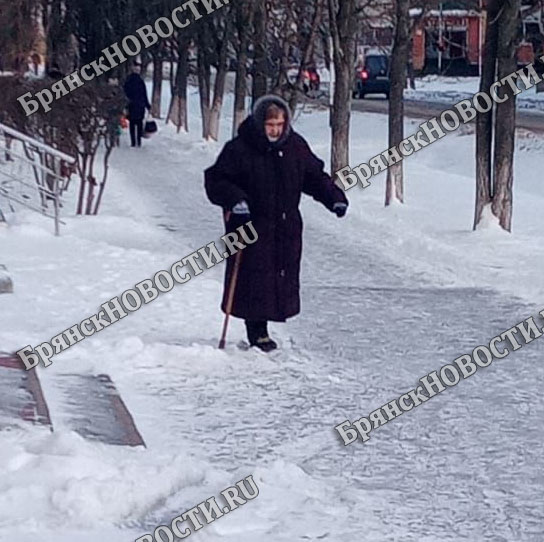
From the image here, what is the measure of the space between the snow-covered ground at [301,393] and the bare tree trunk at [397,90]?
2.78 meters

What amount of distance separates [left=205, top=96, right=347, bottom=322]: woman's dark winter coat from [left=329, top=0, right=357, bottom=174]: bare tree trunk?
476 inches

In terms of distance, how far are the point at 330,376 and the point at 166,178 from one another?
16.1 metres

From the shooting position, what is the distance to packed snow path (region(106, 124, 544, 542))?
20.6 feet

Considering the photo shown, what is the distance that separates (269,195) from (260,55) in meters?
18.3

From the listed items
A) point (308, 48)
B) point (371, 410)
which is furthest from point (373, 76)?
point (371, 410)

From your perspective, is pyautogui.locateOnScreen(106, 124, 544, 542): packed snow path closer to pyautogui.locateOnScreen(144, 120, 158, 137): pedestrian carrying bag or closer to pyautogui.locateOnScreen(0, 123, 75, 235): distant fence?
pyautogui.locateOnScreen(0, 123, 75, 235): distant fence

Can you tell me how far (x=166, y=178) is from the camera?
985 inches

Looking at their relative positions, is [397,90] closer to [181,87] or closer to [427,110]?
[181,87]

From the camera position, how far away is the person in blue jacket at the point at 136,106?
32281 millimetres

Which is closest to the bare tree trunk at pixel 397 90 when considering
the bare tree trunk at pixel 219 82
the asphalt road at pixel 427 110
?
the bare tree trunk at pixel 219 82

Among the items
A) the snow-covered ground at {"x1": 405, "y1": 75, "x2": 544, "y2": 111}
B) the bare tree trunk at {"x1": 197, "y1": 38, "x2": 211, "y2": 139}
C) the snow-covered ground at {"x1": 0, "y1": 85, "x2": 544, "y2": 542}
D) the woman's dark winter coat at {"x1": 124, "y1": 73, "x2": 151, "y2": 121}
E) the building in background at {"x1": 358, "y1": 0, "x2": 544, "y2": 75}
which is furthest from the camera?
the snow-covered ground at {"x1": 405, "y1": 75, "x2": 544, "y2": 111}

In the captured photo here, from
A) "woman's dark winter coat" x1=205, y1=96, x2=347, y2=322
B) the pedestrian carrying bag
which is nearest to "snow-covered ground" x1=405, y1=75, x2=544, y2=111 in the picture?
the pedestrian carrying bag

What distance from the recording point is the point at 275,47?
29.9 meters

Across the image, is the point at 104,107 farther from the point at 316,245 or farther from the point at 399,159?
the point at 399,159
